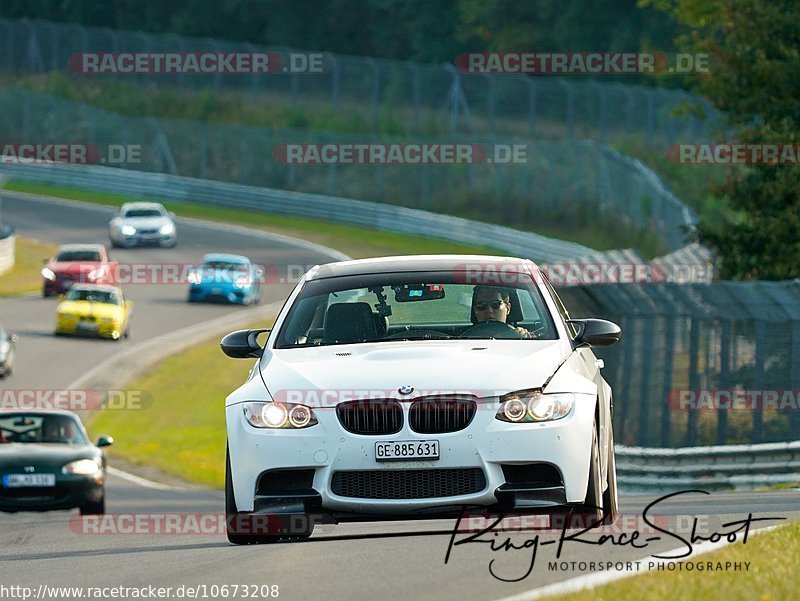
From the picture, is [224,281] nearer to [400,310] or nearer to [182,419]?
[182,419]

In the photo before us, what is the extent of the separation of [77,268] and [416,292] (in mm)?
34245

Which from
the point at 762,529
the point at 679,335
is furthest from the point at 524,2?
the point at 762,529

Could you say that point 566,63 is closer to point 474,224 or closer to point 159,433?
point 474,224

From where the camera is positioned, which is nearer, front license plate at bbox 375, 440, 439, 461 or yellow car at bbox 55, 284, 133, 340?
front license plate at bbox 375, 440, 439, 461

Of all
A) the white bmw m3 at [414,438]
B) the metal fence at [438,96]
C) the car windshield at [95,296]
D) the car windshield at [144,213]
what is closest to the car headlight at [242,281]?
the car windshield at [95,296]

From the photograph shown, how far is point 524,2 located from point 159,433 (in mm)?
55578

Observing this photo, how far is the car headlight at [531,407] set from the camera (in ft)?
27.6

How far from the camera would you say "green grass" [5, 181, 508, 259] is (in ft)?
174

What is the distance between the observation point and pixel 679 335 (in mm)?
16812
